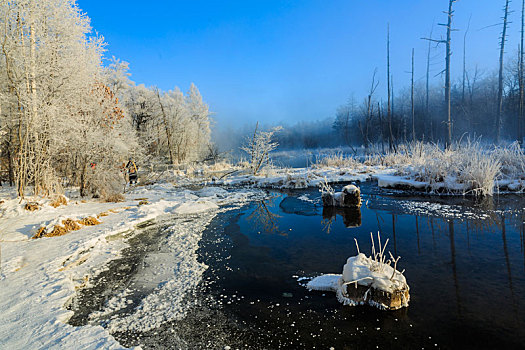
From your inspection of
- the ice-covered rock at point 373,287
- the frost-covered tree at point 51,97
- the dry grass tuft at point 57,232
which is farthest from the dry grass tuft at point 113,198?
the ice-covered rock at point 373,287

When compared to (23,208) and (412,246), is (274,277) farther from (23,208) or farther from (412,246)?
(23,208)

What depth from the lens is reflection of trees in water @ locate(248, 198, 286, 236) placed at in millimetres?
6341

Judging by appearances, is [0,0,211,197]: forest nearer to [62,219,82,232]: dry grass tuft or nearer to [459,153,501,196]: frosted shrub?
[62,219,82,232]: dry grass tuft

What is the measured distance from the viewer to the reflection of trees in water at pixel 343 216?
6.38 meters

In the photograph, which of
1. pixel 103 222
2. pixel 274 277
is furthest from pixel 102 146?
pixel 274 277

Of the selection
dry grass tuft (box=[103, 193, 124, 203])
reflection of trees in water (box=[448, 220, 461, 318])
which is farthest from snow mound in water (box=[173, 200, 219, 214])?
reflection of trees in water (box=[448, 220, 461, 318])

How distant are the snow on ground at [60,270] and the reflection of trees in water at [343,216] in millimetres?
3027

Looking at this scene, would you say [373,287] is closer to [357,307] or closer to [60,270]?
[357,307]

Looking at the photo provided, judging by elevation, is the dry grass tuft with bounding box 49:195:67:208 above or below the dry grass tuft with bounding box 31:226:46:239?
above

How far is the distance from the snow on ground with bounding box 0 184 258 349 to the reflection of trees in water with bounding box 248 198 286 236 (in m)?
→ 1.28

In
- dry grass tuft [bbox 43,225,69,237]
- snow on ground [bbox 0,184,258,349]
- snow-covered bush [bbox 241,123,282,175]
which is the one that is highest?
snow-covered bush [bbox 241,123,282,175]

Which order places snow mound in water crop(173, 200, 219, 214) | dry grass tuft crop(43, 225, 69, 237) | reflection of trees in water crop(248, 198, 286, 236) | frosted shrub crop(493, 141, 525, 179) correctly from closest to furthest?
dry grass tuft crop(43, 225, 69, 237) < reflection of trees in water crop(248, 198, 286, 236) < snow mound in water crop(173, 200, 219, 214) < frosted shrub crop(493, 141, 525, 179)

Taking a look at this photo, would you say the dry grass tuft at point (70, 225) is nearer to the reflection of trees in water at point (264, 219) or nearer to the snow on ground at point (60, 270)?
the snow on ground at point (60, 270)

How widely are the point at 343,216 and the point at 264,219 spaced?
2119 millimetres
